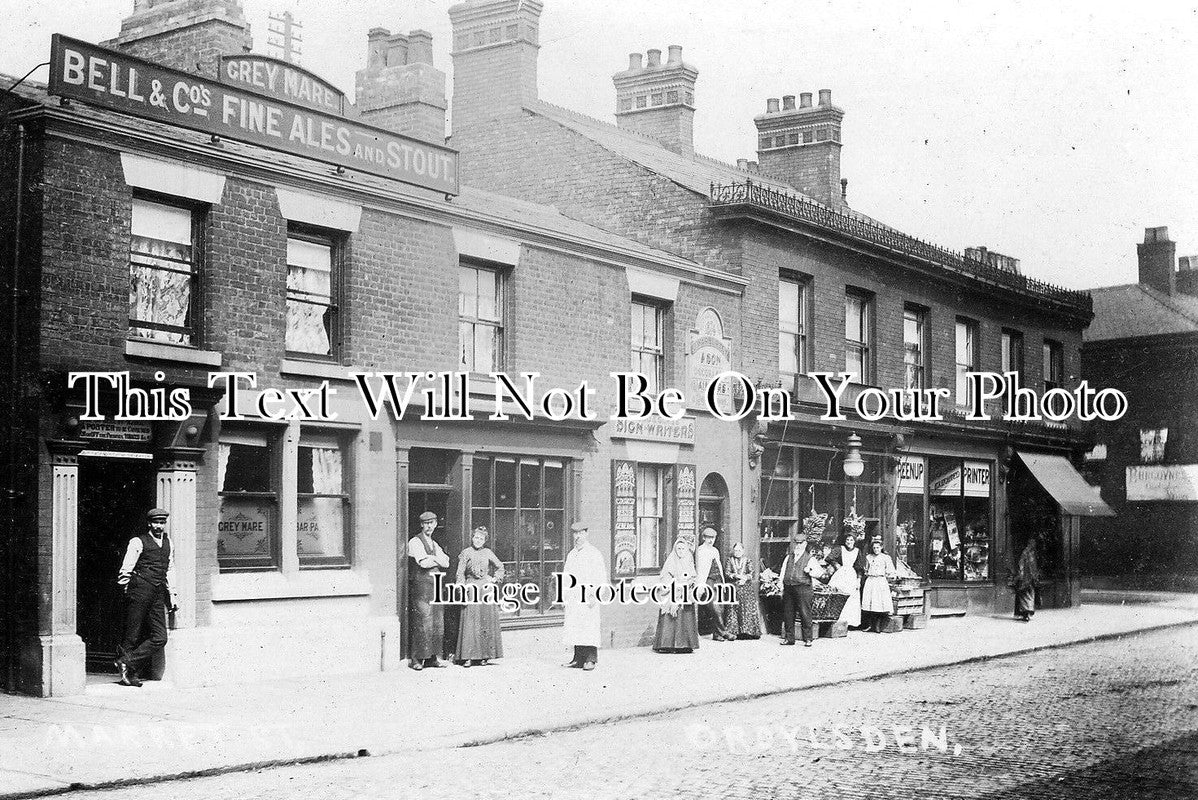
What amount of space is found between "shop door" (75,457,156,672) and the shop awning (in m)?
21.4

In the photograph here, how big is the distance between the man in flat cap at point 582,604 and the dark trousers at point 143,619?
5.06 m

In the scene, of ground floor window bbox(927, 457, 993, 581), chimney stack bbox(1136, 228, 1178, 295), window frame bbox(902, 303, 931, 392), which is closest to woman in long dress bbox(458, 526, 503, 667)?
window frame bbox(902, 303, 931, 392)

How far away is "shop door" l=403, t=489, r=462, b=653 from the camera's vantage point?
1603cm

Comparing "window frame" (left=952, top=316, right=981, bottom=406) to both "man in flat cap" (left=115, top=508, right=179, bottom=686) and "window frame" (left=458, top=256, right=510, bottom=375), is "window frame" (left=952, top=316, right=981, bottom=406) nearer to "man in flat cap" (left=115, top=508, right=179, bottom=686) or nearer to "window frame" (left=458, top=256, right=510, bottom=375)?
"window frame" (left=458, top=256, right=510, bottom=375)

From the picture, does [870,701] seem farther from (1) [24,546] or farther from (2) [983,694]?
(1) [24,546]

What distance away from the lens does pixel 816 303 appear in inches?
930

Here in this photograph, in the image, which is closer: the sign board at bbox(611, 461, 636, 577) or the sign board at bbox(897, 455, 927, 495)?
the sign board at bbox(611, 461, 636, 577)

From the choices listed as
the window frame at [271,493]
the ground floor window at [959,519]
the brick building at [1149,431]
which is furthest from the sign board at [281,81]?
the brick building at [1149,431]

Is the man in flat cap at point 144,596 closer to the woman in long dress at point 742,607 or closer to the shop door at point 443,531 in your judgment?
the shop door at point 443,531

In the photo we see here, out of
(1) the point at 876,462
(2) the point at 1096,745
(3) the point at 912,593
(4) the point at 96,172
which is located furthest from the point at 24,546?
(1) the point at 876,462

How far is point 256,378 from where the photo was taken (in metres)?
14.1

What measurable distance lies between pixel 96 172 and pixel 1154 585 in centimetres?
3317

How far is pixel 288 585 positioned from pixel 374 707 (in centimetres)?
265

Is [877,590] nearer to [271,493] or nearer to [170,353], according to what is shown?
[271,493]
